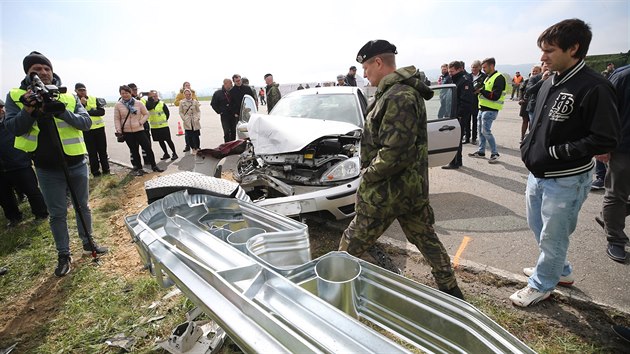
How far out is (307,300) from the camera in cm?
A: 96

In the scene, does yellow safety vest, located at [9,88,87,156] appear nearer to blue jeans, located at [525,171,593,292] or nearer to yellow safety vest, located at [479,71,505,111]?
blue jeans, located at [525,171,593,292]

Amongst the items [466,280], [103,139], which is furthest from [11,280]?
[466,280]

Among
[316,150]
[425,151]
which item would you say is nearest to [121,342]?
[316,150]

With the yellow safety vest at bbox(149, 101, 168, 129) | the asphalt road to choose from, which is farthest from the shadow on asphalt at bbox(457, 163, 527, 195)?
the yellow safety vest at bbox(149, 101, 168, 129)

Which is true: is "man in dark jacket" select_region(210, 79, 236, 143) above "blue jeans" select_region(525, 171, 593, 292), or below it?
above

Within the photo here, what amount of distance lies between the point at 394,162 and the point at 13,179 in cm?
557

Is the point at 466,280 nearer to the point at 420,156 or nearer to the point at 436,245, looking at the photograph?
the point at 436,245

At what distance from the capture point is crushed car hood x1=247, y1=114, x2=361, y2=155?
10.9 ft

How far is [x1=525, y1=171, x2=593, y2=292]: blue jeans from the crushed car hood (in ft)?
6.11

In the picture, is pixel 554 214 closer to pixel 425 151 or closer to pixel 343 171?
pixel 425 151

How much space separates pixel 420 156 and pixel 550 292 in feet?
4.82

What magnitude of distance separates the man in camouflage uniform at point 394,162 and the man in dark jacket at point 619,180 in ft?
6.11

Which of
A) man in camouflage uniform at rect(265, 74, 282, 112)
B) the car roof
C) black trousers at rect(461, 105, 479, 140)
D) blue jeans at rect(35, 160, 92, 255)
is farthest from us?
man in camouflage uniform at rect(265, 74, 282, 112)

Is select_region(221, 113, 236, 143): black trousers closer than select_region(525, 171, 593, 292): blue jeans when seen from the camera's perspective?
No
